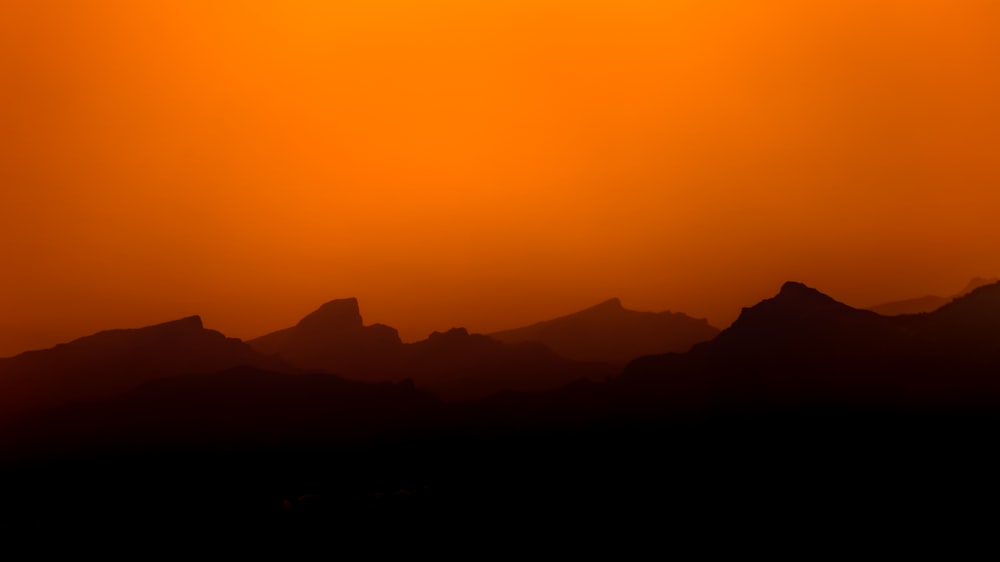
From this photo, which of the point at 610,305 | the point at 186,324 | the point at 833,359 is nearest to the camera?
the point at 833,359

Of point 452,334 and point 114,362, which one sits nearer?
point 114,362

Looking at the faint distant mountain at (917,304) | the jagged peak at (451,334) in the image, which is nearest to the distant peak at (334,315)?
the jagged peak at (451,334)

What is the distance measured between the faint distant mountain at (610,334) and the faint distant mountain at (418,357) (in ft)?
0.15

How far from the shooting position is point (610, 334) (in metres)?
4.60

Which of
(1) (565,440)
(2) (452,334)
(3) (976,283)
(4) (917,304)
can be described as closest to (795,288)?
(4) (917,304)

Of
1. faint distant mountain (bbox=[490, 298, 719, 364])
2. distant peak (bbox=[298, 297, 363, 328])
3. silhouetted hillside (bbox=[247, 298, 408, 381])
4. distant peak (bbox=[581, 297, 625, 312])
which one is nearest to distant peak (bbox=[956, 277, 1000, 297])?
faint distant mountain (bbox=[490, 298, 719, 364])

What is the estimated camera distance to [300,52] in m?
4.54

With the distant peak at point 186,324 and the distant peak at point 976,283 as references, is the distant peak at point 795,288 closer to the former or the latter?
the distant peak at point 976,283

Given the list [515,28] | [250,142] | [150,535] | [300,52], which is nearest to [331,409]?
[150,535]

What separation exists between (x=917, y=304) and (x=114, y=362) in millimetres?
3490

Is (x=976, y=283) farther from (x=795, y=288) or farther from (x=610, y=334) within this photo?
(x=610, y=334)

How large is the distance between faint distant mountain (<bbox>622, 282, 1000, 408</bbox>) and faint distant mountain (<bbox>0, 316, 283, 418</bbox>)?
1805 millimetres

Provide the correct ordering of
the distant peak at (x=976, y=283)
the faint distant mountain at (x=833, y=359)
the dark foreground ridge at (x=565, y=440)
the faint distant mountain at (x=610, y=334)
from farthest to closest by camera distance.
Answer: the faint distant mountain at (x=610, y=334) → the distant peak at (x=976, y=283) → the faint distant mountain at (x=833, y=359) → the dark foreground ridge at (x=565, y=440)

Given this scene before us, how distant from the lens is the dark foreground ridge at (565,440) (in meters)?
4.15
